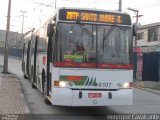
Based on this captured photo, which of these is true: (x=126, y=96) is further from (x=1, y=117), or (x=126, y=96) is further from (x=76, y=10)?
(x=1, y=117)

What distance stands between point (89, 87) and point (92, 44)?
1.23m

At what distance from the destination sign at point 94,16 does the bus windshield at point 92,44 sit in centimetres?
19

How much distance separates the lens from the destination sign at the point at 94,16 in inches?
465

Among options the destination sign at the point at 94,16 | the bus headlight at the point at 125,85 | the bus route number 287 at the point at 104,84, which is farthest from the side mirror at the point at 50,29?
the bus headlight at the point at 125,85

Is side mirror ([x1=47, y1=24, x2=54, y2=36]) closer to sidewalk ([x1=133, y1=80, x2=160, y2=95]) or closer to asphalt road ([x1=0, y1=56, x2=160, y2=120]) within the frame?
asphalt road ([x1=0, y1=56, x2=160, y2=120])

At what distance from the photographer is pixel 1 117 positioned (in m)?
10.3

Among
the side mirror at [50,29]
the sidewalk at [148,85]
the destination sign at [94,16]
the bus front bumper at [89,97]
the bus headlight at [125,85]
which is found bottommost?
the sidewalk at [148,85]

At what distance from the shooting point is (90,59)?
458 inches

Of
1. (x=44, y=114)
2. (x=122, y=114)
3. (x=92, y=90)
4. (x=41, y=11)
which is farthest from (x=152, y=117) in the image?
(x=41, y=11)

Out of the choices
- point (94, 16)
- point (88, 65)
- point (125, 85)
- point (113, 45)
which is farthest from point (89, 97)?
point (94, 16)

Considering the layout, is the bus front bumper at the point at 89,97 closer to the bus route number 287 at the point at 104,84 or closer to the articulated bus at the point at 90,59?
the articulated bus at the point at 90,59

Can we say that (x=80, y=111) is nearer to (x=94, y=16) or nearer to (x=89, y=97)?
(x=89, y=97)

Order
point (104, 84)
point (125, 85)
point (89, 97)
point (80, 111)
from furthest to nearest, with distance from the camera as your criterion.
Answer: point (80, 111)
point (125, 85)
point (104, 84)
point (89, 97)

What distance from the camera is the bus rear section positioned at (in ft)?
37.2
